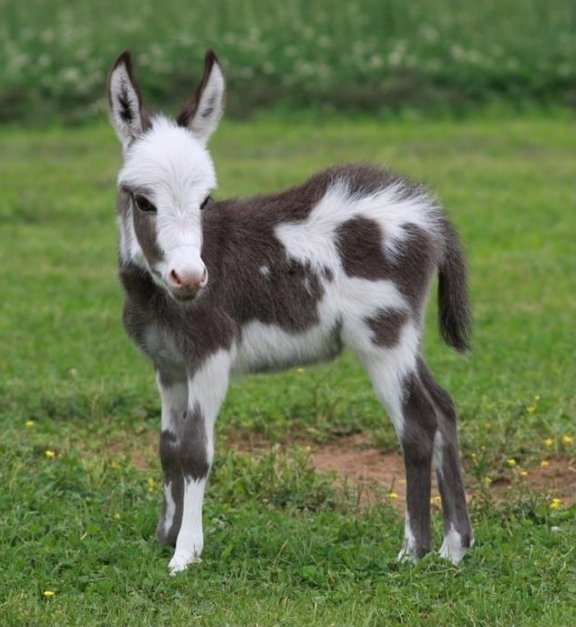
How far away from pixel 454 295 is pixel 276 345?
952 millimetres

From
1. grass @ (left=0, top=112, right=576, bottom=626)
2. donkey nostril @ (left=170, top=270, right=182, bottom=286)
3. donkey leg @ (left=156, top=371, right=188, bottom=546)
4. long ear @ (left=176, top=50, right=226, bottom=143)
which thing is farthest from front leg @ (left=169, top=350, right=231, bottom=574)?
long ear @ (left=176, top=50, right=226, bottom=143)

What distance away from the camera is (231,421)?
8562 millimetres

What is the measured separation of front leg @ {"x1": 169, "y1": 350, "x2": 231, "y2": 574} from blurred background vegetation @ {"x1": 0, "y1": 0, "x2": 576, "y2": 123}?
12818mm

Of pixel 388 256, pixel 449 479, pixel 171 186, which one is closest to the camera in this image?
pixel 171 186

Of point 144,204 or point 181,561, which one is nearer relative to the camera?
point 144,204

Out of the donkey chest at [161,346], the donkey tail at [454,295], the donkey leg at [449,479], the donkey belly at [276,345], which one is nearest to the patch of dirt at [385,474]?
the donkey leg at [449,479]

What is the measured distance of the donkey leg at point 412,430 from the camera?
251 inches

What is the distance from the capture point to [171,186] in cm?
600

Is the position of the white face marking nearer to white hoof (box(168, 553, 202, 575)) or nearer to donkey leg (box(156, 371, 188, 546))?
donkey leg (box(156, 371, 188, 546))

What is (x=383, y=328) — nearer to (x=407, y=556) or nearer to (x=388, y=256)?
(x=388, y=256)

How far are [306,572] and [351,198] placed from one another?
172 centimetres

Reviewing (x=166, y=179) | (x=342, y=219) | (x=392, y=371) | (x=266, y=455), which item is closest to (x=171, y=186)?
(x=166, y=179)

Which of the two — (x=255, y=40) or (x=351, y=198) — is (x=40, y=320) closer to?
(x=351, y=198)

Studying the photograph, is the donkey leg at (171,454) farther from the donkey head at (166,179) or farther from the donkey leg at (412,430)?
the donkey leg at (412,430)
